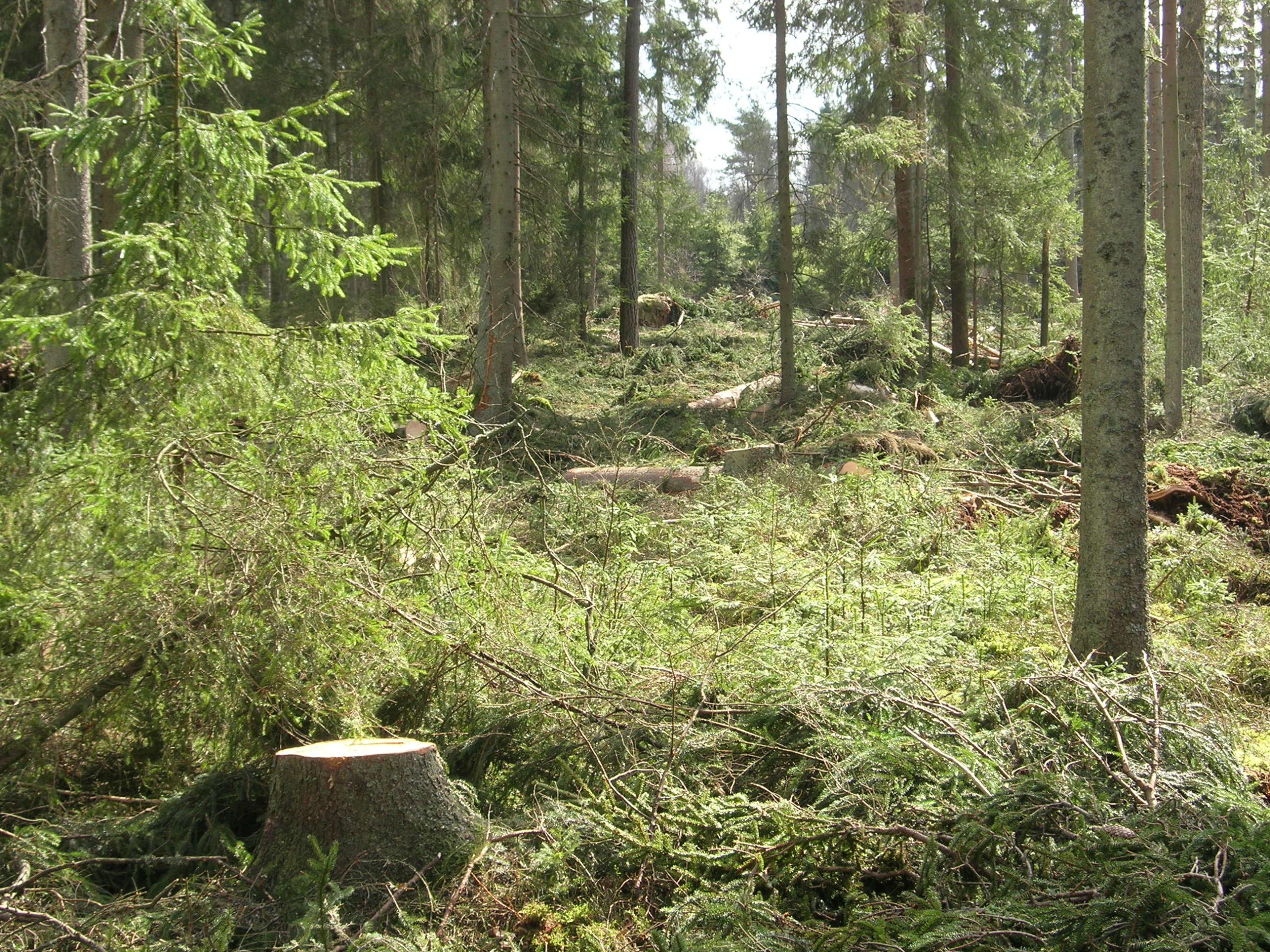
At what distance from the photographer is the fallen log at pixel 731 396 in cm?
1681

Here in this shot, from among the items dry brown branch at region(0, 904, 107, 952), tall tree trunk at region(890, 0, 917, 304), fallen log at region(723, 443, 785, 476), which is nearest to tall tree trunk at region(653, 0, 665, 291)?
tall tree trunk at region(890, 0, 917, 304)

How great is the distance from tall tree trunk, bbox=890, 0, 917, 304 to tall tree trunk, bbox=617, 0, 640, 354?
585 centimetres

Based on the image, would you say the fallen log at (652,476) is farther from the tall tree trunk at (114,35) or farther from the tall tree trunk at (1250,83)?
the tall tree trunk at (1250,83)

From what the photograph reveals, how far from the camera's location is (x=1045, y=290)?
2295 centimetres

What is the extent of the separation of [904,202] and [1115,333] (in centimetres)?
1604

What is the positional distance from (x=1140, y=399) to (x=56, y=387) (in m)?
5.44

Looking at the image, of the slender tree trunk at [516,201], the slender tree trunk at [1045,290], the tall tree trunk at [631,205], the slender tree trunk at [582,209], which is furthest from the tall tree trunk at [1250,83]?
the slender tree trunk at [516,201]

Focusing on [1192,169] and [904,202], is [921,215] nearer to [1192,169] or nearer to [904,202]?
[904,202]

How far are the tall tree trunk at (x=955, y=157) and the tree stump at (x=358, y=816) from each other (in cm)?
1848

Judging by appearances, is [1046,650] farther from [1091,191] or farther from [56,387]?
[56,387]

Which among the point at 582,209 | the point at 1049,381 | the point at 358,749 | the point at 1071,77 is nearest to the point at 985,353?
the point at 1071,77

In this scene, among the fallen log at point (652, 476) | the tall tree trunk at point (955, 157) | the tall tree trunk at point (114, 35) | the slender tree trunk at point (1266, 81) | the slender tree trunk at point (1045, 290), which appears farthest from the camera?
the slender tree trunk at point (1266, 81)

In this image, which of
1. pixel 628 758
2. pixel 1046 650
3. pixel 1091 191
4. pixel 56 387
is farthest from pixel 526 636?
pixel 1091 191

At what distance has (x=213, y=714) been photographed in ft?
13.7
